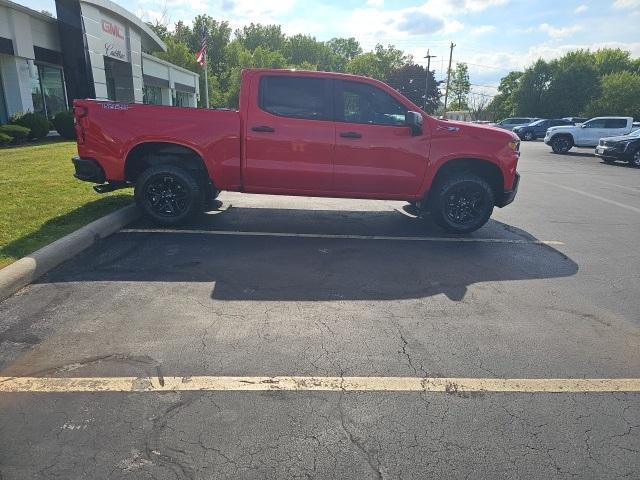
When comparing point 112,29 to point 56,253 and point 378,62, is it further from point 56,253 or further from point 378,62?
point 378,62

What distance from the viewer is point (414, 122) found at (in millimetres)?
6113

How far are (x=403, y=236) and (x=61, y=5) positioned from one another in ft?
69.2

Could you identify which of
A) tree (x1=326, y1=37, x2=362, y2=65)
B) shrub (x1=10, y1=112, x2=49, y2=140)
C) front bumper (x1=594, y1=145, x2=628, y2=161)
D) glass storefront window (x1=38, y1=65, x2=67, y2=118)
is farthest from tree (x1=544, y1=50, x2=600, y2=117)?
tree (x1=326, y1=37, x2=362, y2=65)

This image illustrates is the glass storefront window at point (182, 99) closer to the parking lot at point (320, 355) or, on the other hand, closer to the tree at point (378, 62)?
the parking lot at point (320, 355)


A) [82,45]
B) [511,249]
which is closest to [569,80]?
[82,45]

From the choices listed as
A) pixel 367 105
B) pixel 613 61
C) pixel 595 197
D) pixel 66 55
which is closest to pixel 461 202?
pixel 367 105

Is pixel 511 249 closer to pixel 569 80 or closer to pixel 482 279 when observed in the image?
pixel 482 279

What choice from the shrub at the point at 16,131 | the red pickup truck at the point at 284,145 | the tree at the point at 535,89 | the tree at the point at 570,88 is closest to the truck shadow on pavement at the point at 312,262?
the red pickup truck at the point at 284,145

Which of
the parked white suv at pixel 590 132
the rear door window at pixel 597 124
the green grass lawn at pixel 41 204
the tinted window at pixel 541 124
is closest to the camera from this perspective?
the green grass lawn at pixel 41 204

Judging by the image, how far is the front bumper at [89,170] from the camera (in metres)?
6.19

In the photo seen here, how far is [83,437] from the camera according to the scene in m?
2.44

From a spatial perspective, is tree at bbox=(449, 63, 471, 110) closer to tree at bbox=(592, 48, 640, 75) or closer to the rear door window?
tree at bbox=(592, 48, 640, 75)

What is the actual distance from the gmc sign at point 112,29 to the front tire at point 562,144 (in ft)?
78.3

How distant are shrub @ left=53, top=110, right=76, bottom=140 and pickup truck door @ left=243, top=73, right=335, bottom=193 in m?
14.6
